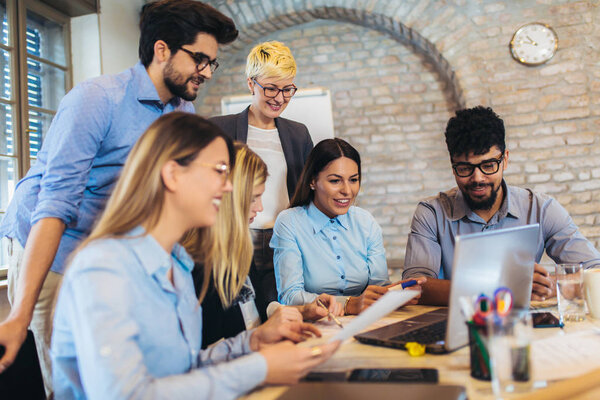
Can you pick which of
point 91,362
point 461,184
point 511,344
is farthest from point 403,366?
point 461,184

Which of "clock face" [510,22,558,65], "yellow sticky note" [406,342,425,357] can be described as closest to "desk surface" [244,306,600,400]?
"yellow sticky note" [406,342,425,357]

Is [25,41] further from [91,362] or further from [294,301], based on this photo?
[91,362]

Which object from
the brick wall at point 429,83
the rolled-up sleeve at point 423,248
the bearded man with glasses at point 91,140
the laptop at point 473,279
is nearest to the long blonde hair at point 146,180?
the bearded man with glasses at point 91,140

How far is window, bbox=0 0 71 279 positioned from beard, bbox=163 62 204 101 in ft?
6.07

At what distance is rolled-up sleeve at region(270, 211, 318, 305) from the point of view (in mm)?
1735

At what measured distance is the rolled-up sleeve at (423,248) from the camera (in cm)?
186

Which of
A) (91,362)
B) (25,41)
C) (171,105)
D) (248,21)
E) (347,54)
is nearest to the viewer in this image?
(91,362)

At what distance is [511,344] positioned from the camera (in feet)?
2.54

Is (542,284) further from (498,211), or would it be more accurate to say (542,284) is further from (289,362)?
(289,362)

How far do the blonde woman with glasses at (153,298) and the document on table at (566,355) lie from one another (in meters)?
0.37

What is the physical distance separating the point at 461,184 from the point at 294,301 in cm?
75

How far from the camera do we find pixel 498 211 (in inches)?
74.5

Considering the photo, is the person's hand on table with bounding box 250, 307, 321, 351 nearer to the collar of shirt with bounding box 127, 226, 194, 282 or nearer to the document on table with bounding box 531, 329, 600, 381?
the collar of shirt with bounding box 127, 226, 194, 282

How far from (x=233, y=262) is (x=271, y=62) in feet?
3.67
